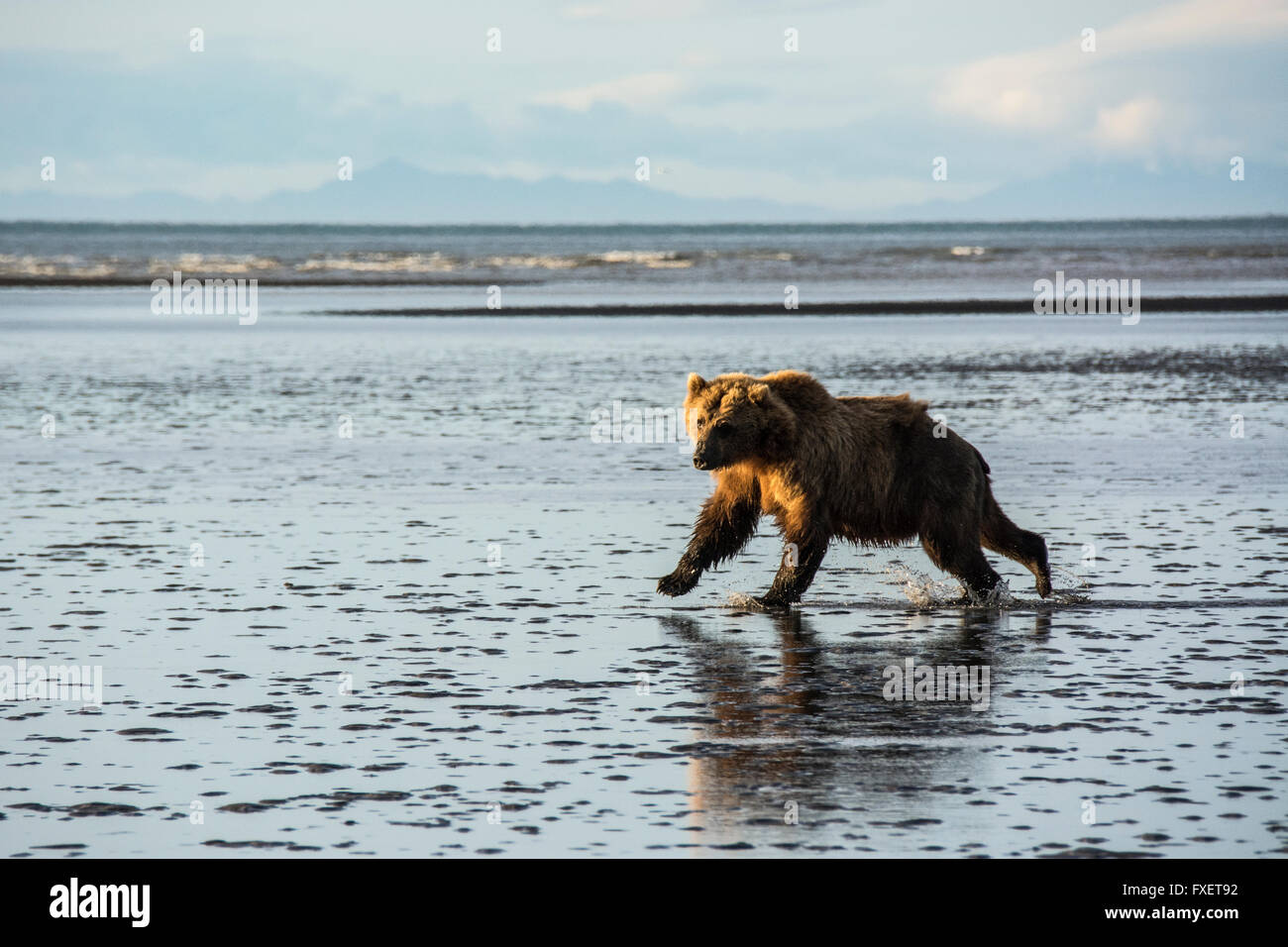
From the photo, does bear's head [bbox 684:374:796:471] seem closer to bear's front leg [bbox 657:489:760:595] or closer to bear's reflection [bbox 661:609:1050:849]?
bear's front leg [bbox 657:489:760:595]

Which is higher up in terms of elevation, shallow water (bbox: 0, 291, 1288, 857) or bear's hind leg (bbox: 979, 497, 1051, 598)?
bear's hind leg (bbox: 979, 497, 1051, 598)

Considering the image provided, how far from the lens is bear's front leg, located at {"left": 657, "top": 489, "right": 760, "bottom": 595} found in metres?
10.8

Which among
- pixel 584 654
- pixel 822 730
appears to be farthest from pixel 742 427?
pixel 822 730

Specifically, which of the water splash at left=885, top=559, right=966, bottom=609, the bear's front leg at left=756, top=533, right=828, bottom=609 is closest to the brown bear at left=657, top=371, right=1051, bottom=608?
the bear's front leg at left=756, top=533, right=828, bottom=609

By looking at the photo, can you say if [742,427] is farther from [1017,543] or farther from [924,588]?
[1017,543]

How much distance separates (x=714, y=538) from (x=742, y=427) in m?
0.81

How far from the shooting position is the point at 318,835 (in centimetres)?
630

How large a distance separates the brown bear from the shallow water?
0.33 meters

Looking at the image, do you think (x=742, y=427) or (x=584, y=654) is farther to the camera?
(x=742, y=427)

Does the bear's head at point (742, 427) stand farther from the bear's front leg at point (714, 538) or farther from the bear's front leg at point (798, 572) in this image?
the bear's front leg at point (798, 572)

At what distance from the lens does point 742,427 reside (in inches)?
406
